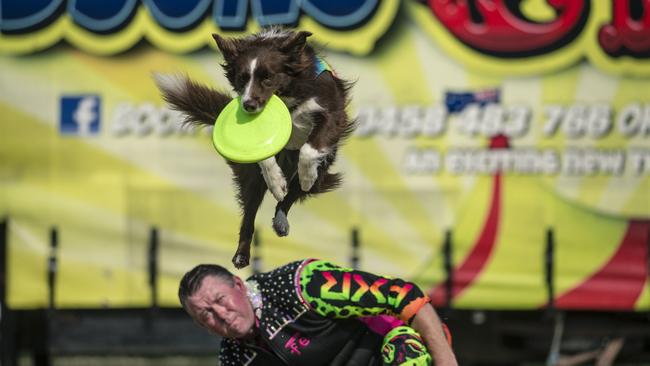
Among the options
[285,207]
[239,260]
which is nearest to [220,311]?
[239,260]

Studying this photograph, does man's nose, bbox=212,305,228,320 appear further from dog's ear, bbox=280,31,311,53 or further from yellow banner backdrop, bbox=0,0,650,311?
yellow banner backdrop, bbox=0,0,650,311

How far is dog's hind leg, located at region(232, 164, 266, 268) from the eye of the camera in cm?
360

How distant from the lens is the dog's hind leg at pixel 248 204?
3.60 m

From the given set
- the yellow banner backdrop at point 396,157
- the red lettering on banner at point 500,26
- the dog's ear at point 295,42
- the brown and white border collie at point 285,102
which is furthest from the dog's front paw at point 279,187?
the red lettering on banner at point 500,26

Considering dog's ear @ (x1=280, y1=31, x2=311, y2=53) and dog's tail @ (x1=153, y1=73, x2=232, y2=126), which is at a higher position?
dog's ear @ (x1=280, y1=31, x2=311, y2=53)

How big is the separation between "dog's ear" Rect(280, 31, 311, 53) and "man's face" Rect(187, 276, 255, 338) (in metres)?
1.08

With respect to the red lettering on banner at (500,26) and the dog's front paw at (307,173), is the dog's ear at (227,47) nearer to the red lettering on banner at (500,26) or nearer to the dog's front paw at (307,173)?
the dog's front paw at (307,173)

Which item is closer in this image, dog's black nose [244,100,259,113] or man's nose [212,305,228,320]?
dog's black nose [244,100,259,113]

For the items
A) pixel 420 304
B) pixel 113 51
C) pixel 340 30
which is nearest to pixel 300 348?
pixel 420 304

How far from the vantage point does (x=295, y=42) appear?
130 inches

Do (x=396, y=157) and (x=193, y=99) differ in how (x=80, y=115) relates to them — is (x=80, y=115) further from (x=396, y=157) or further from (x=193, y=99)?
(x=193, y=99)

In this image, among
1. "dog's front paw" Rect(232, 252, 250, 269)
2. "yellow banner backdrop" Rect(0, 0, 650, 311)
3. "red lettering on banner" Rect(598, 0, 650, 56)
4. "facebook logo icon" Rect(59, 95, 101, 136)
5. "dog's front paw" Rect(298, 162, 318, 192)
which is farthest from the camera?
"facebook logo icon" Rect(59, 95, 101, 136)

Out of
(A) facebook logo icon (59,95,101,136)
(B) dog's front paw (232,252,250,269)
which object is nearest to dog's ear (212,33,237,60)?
(B) dog's front paw (232,252,250,269)

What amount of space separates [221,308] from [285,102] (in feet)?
3.07
